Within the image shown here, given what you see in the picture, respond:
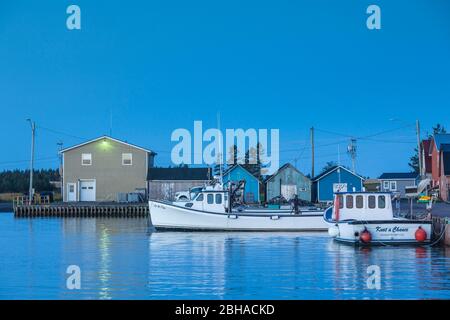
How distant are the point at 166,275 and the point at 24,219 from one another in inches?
1825

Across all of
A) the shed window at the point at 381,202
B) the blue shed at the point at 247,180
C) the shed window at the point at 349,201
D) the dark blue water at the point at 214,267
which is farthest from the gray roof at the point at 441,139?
the shed window at the point at 349,201

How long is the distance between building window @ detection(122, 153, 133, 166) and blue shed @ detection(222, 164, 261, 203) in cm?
1008

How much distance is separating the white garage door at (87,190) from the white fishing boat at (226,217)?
31072mm

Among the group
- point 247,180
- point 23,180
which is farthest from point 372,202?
point 23,180

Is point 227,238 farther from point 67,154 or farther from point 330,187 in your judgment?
point 67,154

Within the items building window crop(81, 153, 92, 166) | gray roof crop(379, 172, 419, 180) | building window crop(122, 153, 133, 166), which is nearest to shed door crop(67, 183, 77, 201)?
building window crop(81, 153, 92, 166)

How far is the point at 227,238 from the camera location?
1764 inches

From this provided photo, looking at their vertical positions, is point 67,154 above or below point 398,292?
above

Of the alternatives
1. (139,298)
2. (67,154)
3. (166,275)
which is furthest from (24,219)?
(139,298)

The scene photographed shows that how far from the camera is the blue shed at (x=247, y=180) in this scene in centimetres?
7600

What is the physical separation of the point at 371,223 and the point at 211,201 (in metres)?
13.8

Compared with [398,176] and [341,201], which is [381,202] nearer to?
[341,201]

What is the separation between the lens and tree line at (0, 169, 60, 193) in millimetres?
107062
